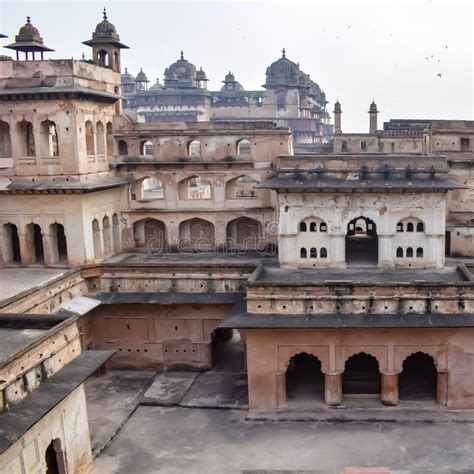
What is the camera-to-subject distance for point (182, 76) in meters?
68.7

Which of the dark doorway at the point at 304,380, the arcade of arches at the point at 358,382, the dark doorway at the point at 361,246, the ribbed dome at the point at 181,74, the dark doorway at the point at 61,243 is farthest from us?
the ribbed dome at the point at 181,74

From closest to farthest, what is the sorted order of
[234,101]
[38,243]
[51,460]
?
[51,460], [38,243], [234,101]

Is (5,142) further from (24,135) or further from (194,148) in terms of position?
(194,148)

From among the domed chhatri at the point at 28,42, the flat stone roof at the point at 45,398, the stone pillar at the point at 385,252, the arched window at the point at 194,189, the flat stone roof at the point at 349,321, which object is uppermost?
the domed chhatri at the point at 28,42

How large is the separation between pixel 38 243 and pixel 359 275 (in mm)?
13208

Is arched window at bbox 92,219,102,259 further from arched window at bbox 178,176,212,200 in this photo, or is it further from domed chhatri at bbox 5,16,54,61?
domed chhatri at bbox 5,16,54,61

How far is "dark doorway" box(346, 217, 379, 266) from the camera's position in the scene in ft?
78.6

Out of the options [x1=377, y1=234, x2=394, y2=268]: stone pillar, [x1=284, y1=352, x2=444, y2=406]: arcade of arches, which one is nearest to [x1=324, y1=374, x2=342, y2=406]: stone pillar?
[x1=284, y1=352, x2=444, y2=406]: arcade of arches

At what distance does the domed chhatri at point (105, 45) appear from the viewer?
28141 millimetres

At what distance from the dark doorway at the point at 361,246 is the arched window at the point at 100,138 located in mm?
10364

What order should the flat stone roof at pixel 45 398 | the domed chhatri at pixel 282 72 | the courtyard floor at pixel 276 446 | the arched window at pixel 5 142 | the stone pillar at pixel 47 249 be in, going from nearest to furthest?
the flat stone roof at pixel 45 398, the courtyard floor at pixel 276 446, the stone pillar at pixel 47 249, the arched window at pixel 5 142, the domed chhatri at pixel 282 72

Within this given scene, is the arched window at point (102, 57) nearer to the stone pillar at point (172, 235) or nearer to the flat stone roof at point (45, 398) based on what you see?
the stone pillar at point (172, 235)

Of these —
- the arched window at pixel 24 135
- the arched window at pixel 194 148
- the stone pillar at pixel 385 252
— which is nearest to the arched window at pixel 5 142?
the arched window at pixel 24 135

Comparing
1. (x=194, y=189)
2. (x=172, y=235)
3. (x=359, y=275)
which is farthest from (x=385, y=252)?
(x=194, y=189)
